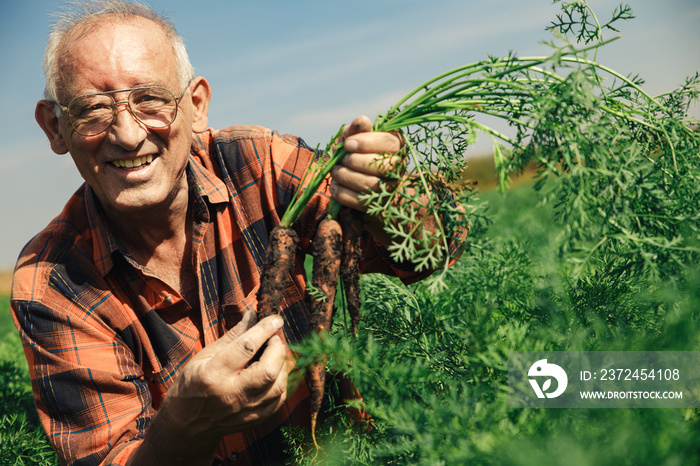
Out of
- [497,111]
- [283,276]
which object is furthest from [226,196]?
[497,111]

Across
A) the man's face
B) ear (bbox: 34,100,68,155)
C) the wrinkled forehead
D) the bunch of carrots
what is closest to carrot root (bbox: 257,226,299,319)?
the bunch of carrots

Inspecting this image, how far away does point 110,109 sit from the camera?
6.83ft

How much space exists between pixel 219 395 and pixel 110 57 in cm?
144

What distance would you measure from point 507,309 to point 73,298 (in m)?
1.79

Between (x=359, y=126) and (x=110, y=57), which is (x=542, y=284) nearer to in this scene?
(x=359, y=126)

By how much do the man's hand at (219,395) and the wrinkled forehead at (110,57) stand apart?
1140mm

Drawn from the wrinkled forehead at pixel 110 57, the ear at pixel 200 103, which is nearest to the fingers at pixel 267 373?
the wrinkled forehead at pixel 110 57

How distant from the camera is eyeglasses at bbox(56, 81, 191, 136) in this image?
6.80 ft

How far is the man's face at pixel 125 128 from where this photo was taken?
208 cm

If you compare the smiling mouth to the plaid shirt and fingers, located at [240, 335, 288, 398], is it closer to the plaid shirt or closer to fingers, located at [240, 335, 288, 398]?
the plaid shirt

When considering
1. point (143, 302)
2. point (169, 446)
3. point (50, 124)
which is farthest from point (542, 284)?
point (50, 124)

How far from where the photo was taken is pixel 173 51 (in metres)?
2.37

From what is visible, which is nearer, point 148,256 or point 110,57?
point 110,57

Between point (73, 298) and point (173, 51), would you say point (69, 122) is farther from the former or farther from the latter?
point (73, 298)
